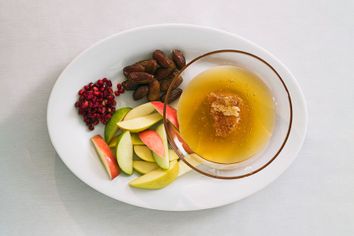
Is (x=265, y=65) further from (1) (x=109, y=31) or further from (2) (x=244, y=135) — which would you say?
(1) (x=109, y=31)

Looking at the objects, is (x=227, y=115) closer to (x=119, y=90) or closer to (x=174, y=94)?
(x=174, y=94)

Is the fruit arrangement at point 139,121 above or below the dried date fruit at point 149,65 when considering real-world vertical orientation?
below

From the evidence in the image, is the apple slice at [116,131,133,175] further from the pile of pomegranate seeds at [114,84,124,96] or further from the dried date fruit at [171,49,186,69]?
the dried date fruit at [171,49,186,69]

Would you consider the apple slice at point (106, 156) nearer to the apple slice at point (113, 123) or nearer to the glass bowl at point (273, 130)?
the apple slice at point (113, 123)

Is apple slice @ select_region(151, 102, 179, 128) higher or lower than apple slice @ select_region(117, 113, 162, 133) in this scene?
higher

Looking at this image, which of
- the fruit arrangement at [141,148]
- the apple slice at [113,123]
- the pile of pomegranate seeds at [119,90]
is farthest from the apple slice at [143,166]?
the pile of pomegranate seeds at [119,90]

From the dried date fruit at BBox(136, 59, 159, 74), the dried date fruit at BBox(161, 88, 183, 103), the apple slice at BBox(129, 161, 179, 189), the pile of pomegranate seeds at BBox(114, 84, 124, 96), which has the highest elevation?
the dried date fruit at BBox(136, 59, 159, 74)

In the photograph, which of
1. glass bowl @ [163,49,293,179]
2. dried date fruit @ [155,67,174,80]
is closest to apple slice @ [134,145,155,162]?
glass bowl @ [163,49,293,179]
